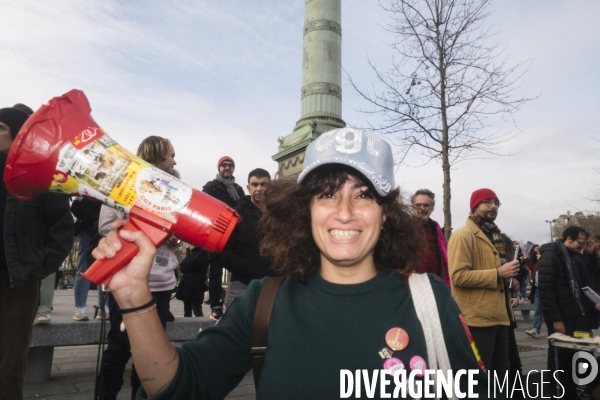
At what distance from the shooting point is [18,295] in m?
2.77

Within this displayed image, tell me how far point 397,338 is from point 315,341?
0.86 ft

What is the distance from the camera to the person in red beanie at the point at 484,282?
426cm

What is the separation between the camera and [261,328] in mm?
1505

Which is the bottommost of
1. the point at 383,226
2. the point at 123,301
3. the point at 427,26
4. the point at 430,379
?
the point at 430,379

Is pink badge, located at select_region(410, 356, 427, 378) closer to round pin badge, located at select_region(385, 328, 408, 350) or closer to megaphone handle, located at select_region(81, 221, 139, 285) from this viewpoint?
round pin badge, located at select_region(385, 328, 408, 350)

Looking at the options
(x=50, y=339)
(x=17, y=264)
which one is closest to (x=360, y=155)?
(x=17, y=264)

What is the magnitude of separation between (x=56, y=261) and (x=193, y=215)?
184 centimetres

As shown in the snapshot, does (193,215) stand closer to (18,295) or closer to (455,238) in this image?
(18,295)

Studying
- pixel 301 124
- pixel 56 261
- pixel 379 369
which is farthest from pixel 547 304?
pixel 301 124

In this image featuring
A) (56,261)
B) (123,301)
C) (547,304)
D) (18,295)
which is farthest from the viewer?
(547,304)

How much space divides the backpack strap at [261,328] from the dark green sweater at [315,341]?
0.8 inches

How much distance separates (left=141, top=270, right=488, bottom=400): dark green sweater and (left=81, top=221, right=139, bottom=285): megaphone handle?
33 cm

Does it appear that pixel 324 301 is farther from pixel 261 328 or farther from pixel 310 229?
pixel 310 229

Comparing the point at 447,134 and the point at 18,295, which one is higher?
the point at 447,134
